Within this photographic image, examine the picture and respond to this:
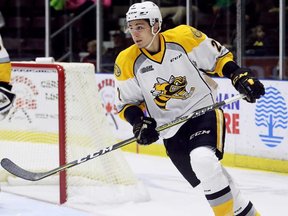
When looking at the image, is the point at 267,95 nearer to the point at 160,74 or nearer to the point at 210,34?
the point at 210,34

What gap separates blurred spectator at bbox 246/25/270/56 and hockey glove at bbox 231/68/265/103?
Result: 2476mm

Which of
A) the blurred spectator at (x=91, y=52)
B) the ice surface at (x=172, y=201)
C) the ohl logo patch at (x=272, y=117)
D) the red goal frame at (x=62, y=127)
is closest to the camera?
the ice surface at (x=172, y=201)

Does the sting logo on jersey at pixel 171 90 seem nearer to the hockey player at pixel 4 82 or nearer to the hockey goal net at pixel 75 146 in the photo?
the hockey player at pixel 4 82

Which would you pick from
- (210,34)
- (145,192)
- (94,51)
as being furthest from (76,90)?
(94,51)

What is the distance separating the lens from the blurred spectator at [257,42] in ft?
16.5

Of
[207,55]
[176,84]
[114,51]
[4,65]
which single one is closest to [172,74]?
[176,84]

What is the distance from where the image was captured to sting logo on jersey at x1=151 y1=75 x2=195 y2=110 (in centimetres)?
270

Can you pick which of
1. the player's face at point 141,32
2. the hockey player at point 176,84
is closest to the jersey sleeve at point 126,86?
the hockey player at point 176,84

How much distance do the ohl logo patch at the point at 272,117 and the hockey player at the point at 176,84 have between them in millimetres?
1781

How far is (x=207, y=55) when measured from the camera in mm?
2748

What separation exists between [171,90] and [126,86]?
217 millimetres

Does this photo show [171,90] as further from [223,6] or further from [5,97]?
[223,6]

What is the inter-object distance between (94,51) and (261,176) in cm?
260

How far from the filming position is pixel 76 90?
3.89 m
